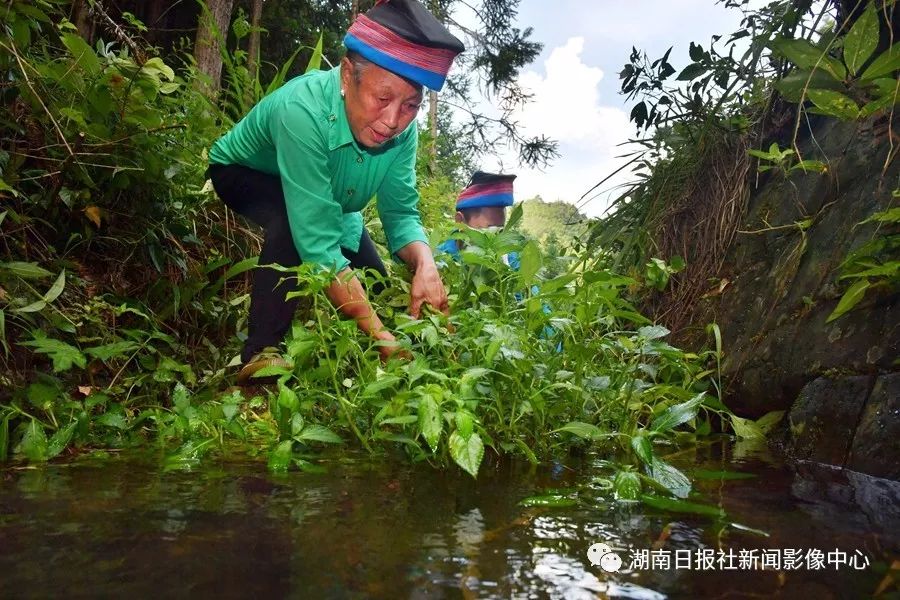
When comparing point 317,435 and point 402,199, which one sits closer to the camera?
point 317,435

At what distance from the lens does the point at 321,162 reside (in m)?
2.14

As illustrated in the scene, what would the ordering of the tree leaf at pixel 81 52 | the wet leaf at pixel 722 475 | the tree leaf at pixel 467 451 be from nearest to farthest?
the tree leaf at pixel 467 451, the wet leaf at pixel 722 475, the tree leaf at pixel 81 52

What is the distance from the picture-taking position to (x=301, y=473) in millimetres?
1409

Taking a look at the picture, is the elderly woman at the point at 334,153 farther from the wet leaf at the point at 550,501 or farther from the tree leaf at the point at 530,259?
the wet leaf at the point at 550,501

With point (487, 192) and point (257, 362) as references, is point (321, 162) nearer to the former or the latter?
point (257, 362)

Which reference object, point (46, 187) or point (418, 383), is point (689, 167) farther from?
point (46, 187)

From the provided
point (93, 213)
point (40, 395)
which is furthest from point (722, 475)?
point (93, 213)

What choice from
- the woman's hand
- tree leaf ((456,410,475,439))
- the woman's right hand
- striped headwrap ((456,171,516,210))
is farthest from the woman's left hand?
striped headwrap ((456,171,516,210))

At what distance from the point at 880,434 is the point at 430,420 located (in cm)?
104

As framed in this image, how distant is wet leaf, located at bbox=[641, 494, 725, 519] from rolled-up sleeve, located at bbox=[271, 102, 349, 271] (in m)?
1.27

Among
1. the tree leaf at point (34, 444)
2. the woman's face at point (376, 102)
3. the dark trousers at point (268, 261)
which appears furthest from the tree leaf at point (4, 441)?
the woman's face at point (376, 102)

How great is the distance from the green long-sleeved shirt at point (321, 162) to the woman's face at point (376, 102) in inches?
2.2

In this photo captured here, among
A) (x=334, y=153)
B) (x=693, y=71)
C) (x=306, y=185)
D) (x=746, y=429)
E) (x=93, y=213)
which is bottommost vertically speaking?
(x=746, y=429)

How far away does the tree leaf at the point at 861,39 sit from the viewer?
1720 mm
